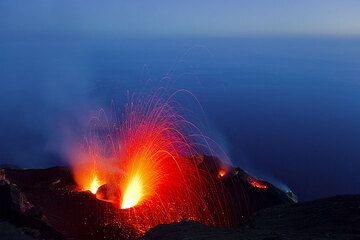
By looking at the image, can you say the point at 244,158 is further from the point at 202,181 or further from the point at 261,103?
the point at 261,103

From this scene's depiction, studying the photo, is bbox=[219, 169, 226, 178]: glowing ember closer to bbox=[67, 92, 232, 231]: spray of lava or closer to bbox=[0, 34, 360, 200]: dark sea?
bbox=[67, 92, 232, 231]: spray of lava

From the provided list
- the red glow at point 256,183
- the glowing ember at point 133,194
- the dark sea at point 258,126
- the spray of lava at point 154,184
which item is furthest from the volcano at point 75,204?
the dark sea at point 258,126

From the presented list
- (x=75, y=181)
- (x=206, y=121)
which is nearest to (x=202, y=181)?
(x=75, y=181)

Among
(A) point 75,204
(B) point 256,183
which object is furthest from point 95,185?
(B) point 256,183

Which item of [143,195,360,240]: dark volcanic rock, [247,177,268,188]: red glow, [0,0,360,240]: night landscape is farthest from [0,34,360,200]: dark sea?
[143,195,360,240]: dark volcanic rock

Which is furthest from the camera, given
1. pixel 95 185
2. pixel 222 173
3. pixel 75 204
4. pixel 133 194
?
pixel 222 173

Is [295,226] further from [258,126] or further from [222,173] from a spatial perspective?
[258,126]
